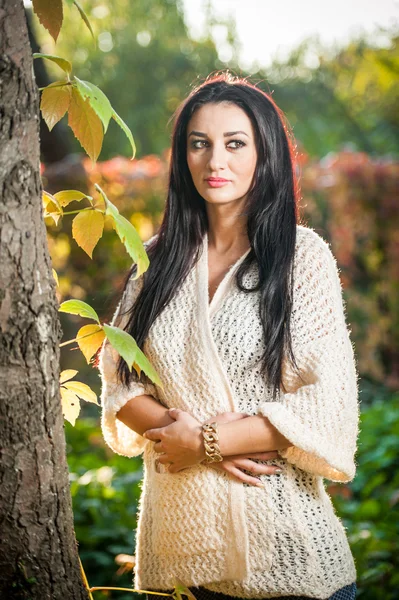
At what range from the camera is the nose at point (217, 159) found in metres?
1.94

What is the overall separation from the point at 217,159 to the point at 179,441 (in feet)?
2.40

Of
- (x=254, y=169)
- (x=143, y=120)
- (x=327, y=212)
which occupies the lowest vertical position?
(x=254, y=169)

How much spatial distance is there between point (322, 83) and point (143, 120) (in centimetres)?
458

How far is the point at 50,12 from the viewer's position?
4.23 ft

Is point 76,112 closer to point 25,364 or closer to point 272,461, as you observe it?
point 25,364

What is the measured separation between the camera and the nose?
1939mm

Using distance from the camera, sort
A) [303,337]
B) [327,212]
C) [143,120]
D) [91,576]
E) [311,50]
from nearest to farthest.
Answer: [303,337] < [91,576] < [327,212] < [143,120] < [311,50]

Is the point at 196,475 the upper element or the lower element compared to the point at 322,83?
lower

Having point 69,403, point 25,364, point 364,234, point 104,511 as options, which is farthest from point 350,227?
point 25,364

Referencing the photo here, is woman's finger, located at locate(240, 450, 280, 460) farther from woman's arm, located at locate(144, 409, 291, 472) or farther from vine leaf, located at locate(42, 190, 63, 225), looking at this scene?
vine leaf, located at locate(42, 190, 63, 225)

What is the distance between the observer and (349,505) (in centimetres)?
400

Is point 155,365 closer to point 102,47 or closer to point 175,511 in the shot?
point 175,511

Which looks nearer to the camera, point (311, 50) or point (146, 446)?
point (146, 446)

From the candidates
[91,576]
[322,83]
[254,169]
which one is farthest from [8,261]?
[322,83]
